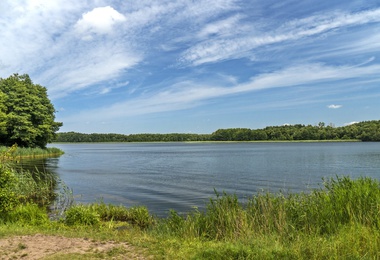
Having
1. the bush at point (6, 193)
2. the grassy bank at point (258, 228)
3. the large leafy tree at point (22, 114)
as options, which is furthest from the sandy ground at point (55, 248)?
the large leafy tree at point (22, 114)

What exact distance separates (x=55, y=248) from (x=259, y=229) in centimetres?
595

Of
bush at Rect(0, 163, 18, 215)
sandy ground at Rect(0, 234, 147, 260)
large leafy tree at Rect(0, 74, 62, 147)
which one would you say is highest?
large leafy tree at Rect(0, 74, 62, 147)

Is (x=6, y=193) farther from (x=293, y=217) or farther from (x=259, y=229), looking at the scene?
(x=293, y=217)

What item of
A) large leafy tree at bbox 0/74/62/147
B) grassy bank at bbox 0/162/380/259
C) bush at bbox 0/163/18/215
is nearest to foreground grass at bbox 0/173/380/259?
grassy bank at bbox 0/162/380/259

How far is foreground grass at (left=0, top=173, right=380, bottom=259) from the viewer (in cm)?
740

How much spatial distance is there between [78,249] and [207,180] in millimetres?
23911

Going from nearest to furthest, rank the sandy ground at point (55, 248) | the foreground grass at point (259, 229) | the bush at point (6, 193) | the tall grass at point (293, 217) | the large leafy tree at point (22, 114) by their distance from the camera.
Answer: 1. the foreground grass at point (259, 229)
2. the sandy ground at point (55, 248)
3. the tall grass at point (293, 217)
4. the bush at point (6, 193)
5. the large leafy tree at point (22, 114)

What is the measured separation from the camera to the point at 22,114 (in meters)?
58.8

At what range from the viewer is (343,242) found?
776 centimetres

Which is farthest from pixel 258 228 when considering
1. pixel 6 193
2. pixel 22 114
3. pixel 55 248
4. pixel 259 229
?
pixel 22 114

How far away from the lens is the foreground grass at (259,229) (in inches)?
291

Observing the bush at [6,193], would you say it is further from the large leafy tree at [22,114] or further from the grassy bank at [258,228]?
the large leafy tree at [22,114]

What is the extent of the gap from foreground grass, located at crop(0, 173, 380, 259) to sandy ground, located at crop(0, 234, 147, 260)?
39 centimetres

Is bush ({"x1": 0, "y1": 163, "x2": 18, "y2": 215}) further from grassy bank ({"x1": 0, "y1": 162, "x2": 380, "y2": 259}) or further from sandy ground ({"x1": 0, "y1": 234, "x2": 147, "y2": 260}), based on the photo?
sandy ground ({"x1": 0, "y1": 234, "x2": 147, "y2": 260})
